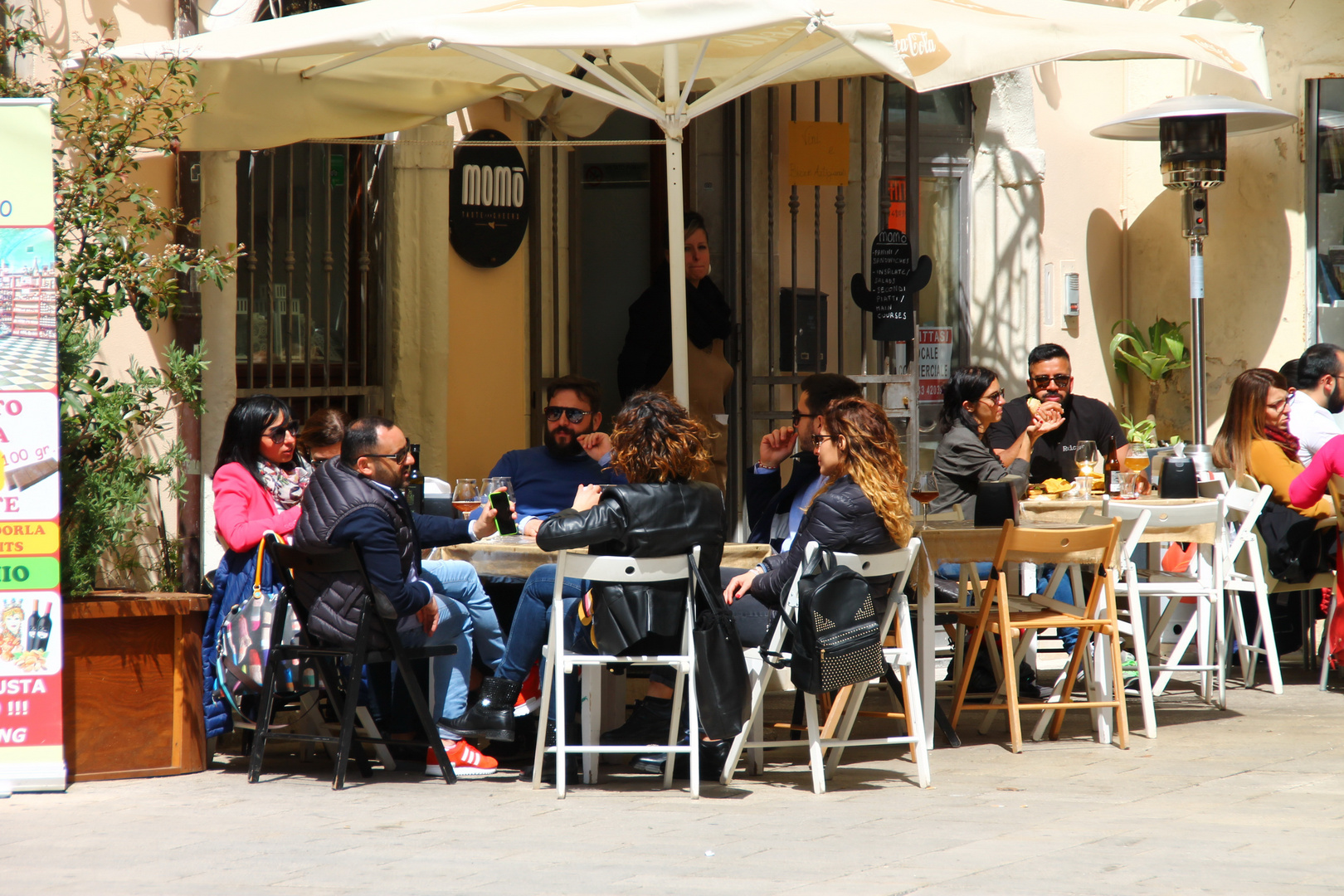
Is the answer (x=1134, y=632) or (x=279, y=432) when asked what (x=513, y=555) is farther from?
(x=1134, y=632)

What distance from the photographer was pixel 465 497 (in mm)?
5465

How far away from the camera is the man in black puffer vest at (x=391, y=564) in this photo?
5066 mm

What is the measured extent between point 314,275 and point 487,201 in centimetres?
107

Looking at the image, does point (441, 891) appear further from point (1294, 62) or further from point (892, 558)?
point (1294, 62)

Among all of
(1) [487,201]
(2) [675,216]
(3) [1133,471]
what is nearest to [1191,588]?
(3) [1133,471]

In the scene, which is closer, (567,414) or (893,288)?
(567,414)

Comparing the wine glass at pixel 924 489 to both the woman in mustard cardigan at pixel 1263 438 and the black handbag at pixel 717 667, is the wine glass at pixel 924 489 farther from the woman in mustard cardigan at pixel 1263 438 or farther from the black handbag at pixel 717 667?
the woman in mustard cardigan at pixel 1263 438

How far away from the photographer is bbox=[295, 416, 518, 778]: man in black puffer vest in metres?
5.07

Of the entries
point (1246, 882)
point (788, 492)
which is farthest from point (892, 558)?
point (1246, 882)

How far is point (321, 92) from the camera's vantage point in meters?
6.27

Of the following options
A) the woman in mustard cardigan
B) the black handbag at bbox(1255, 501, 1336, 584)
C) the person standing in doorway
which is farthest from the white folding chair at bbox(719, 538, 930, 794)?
the person standing in doorway

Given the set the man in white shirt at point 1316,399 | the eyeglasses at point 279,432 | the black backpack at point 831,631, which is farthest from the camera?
the man in white shirt at point 1316,399

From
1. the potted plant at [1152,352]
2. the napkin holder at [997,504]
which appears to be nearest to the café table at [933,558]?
the napkin holder at [997,504]

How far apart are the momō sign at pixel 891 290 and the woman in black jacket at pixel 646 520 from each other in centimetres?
395
